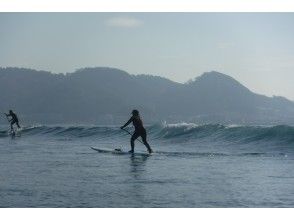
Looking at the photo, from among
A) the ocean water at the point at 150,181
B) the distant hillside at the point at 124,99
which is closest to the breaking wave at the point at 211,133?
the ocean water at the point at 150,181

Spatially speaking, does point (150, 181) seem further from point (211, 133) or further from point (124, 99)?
point (124, 99)

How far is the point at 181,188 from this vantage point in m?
10.1

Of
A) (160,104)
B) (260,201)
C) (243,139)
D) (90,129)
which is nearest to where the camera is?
(260,201)

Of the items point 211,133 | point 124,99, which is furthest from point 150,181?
point 124,99

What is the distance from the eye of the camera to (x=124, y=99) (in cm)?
8956

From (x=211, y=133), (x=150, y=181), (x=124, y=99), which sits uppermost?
(x=124, y=99)

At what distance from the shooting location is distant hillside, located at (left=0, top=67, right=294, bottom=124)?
66562 millimetres

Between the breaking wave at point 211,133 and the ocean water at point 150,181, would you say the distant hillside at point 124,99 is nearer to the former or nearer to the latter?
the breaking wave at point 211,133

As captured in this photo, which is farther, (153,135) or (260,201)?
(153,135)

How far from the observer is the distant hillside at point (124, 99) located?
218 feet

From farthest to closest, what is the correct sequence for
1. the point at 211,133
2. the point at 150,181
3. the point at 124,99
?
the point at 124,99
the point at 211,133
the point at 150,181
